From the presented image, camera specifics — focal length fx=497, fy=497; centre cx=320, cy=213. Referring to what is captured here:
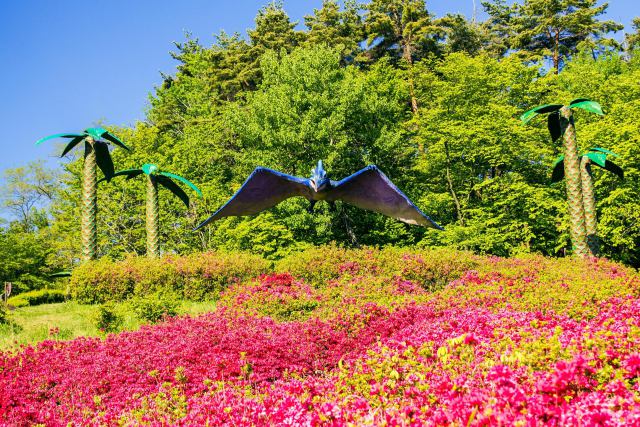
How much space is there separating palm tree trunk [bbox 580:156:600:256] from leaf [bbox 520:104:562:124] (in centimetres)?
195

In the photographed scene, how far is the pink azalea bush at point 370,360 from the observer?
10.3ft

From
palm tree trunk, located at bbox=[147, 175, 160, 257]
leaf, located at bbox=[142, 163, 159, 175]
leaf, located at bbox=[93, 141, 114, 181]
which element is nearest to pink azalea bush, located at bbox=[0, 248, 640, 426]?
palm tree trunk, located at bbox=[147, 175, 160, 257]

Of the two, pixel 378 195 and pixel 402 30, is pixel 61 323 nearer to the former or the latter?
pixel 378 195

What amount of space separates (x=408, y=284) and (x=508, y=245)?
12.0 metres

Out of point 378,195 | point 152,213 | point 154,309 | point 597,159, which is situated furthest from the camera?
point 152,213

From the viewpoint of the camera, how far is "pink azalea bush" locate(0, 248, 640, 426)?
3.14 meters

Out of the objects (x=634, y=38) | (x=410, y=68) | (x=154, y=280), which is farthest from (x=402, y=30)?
(x=154, y=280)

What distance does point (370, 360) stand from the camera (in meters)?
4.77

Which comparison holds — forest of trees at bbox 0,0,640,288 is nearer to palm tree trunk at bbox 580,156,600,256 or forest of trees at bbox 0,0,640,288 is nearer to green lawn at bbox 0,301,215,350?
palm tree trunk at bbox 580,156,600,256

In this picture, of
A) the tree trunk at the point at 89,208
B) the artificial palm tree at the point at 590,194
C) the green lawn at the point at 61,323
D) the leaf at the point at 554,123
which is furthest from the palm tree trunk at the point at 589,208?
the tree trunk at the point at 89,208

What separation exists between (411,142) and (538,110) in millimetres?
11698

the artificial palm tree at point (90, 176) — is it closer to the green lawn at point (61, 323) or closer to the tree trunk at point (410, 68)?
the green lawn at point (61, 323)

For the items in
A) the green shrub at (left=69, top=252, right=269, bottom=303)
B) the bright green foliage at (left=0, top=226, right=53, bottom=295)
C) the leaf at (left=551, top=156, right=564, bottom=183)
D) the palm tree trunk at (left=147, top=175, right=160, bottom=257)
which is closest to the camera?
the green shrub at (left=69, top=252, right=269, bottom=303)

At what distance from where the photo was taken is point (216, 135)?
29328 mm
